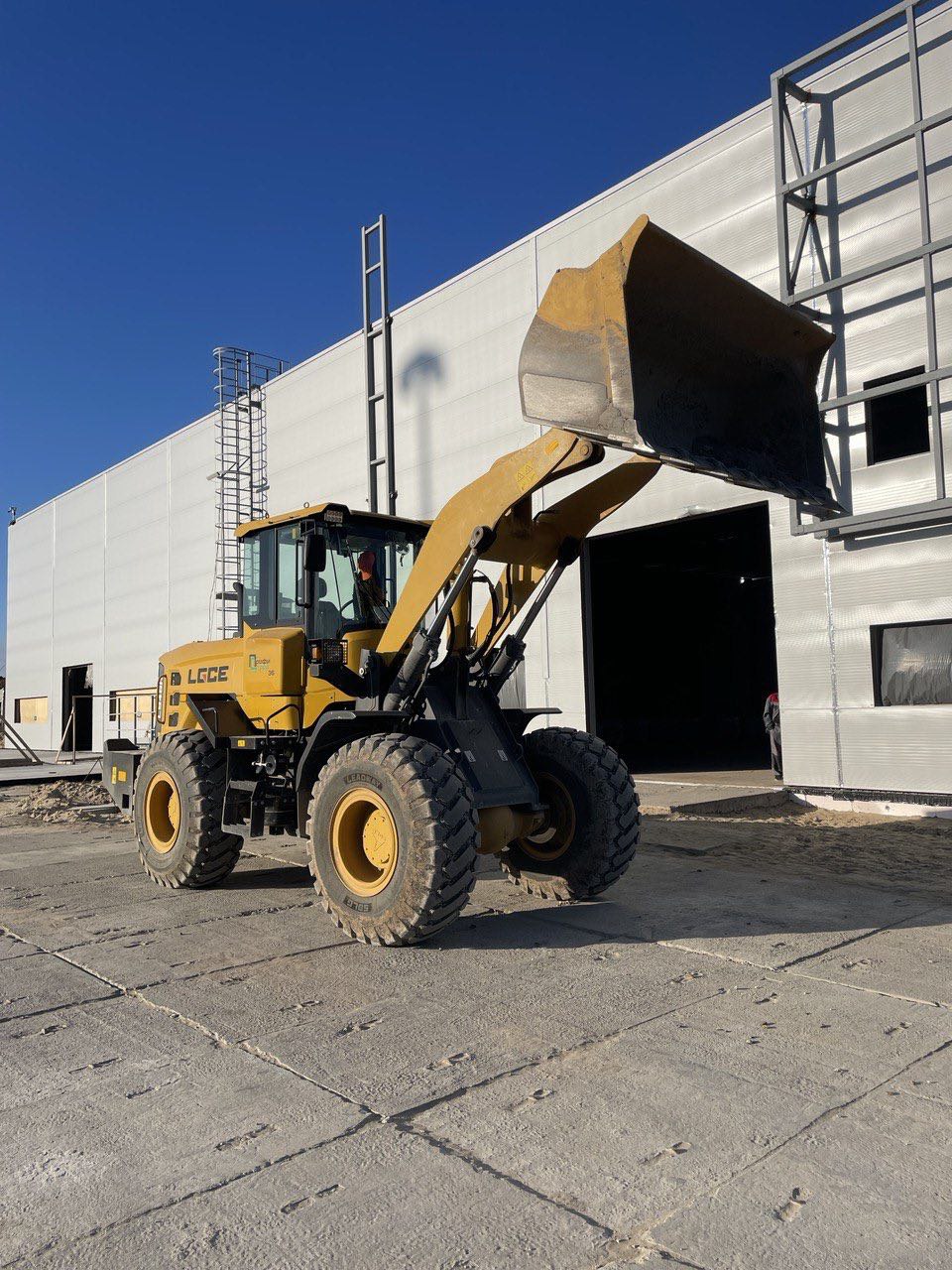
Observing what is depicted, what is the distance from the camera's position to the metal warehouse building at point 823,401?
449 inches

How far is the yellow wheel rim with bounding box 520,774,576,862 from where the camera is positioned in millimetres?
6785

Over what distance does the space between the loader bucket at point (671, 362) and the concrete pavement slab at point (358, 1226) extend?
370 cm

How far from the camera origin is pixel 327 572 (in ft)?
23.3

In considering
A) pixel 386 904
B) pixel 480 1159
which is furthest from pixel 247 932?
pixel 480 1159

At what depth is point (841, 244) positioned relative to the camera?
12.4 metres

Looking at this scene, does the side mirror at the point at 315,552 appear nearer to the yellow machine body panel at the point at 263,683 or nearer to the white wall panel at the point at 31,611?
the yellow machine body panel at the point at 263,683

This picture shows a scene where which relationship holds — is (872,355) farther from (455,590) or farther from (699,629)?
(699,629)

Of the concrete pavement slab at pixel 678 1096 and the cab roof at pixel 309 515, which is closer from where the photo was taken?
the concrete pavement slab at pixel 678 1096

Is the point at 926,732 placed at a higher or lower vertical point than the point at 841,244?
lower

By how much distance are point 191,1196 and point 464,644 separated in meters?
4.25

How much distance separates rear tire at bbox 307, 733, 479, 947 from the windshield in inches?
52.5

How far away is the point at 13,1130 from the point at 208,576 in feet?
68.8

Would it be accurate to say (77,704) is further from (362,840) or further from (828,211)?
(362,840)

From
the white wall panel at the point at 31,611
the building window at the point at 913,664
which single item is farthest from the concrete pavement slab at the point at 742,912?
the white wall panel at the point at 31,611
